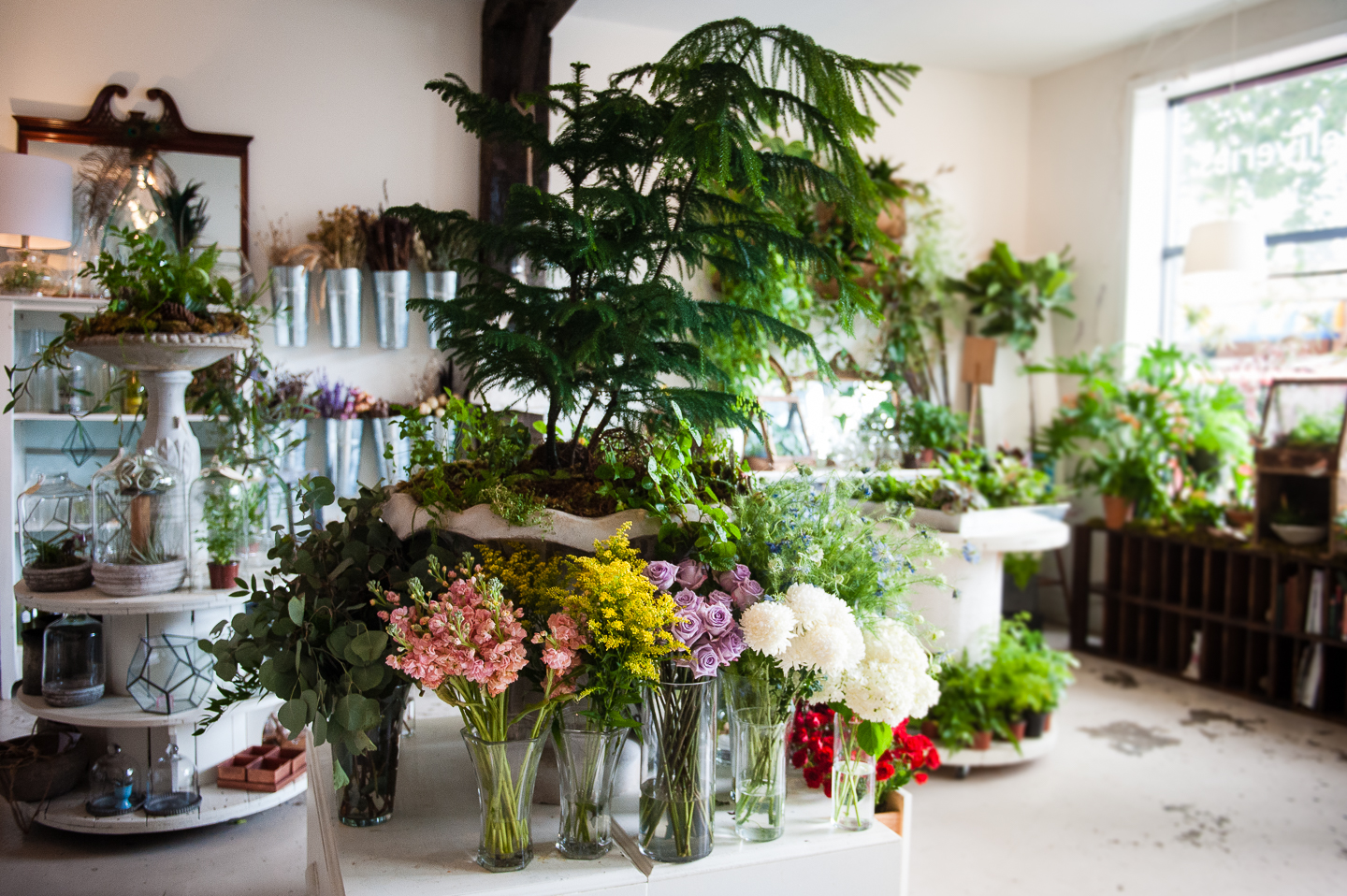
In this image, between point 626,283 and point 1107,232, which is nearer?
point 626,283

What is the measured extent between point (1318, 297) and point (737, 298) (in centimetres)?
473

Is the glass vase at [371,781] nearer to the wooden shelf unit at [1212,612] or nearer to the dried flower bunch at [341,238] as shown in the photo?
the dried flower bunch at [341,238]

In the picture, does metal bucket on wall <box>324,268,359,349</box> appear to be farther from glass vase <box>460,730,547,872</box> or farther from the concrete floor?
glass vase <box>460,730,547,872</box>

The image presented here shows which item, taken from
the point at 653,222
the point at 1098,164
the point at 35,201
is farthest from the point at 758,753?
the point at 1098,164

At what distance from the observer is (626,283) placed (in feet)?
5.73

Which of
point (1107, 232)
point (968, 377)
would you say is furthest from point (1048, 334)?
point (968, 377)

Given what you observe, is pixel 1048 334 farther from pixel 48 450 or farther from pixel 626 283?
pixel 48 450

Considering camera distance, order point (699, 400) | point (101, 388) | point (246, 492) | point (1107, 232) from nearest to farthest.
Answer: point (699, 400) < point (246, 492) < point (101, 388) < point (1107, 232)

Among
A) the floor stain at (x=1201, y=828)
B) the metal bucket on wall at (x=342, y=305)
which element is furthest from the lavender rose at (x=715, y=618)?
the metal bucket on wall at (x=342, y=305)

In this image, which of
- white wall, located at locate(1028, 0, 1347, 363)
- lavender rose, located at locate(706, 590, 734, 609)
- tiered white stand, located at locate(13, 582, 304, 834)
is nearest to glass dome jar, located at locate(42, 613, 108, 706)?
tiered white stand, located at locate(13, 582, 304, 834)

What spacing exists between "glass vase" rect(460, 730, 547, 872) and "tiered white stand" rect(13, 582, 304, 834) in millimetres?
1611

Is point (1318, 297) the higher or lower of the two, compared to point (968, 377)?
higher

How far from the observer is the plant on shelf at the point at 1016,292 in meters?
6.08

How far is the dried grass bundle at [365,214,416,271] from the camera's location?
492 cm
